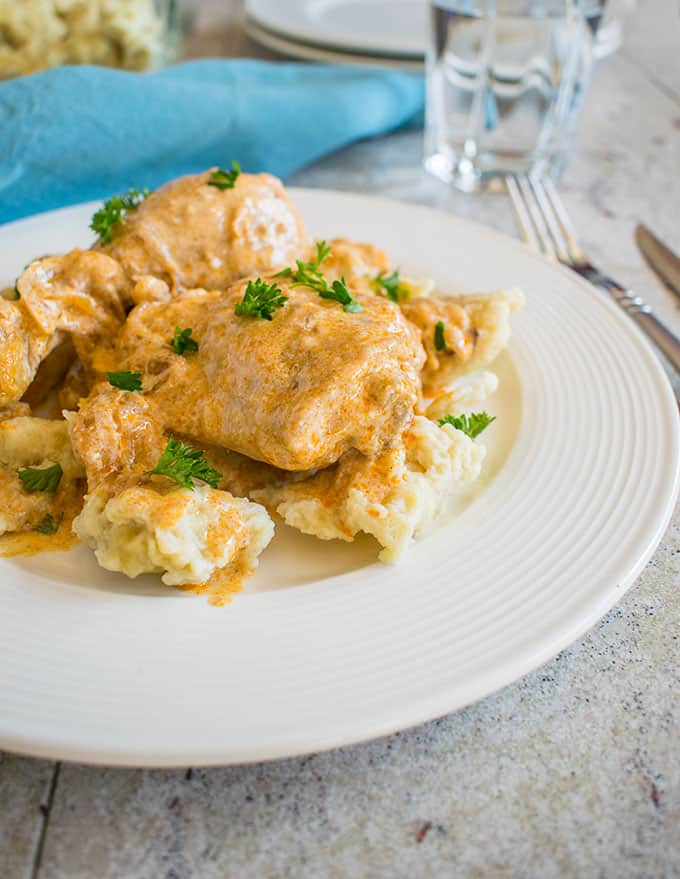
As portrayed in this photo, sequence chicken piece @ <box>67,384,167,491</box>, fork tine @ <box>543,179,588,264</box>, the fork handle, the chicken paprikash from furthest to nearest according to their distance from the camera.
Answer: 1. fork tine @ <box>543,179,588,264</box>
2. the fork handle
3. chicken piece @ <box>67,384,167,491</box>
4. the chicken paprikash

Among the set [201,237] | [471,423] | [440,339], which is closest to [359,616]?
Answer: [471,423]

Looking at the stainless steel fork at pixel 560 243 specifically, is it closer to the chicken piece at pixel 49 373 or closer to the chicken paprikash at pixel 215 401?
the chicken paprikash at pixel 215 401

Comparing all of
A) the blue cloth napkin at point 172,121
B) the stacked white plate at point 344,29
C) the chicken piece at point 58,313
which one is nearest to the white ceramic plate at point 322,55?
the stacked white plate at point 344,29

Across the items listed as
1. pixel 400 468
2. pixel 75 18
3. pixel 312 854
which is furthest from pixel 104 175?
pixel 312 854

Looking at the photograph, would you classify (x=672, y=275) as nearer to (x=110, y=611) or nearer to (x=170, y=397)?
(x=170, y=397)

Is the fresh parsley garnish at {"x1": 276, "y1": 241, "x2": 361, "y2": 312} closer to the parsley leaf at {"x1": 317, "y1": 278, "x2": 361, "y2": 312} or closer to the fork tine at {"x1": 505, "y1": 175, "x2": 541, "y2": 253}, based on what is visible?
the parsley leaf at {"x1": 317, "y1": 278, "x2": 361, "y2": 312}

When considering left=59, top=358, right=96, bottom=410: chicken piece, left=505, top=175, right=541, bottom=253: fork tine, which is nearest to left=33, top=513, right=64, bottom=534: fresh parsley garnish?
left=59, top=358, right=96, bottom=410: chicken piece

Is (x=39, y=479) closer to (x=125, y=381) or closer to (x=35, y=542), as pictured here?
(x=35, y=542)
